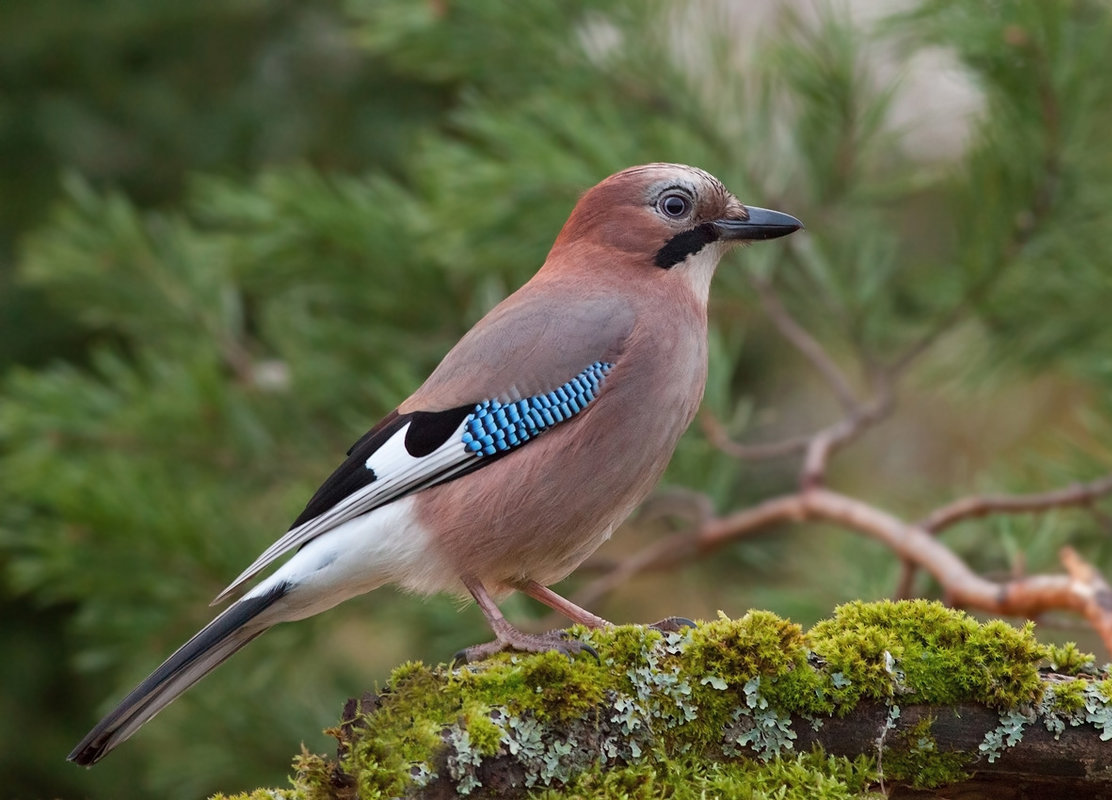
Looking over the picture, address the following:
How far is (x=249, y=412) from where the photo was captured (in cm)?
459

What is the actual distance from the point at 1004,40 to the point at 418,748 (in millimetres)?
2912

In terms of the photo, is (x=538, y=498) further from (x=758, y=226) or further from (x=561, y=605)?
(x=758, y=226)

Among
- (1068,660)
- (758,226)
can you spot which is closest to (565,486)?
(758,226)

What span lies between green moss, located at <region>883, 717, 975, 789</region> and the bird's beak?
1.56 metres

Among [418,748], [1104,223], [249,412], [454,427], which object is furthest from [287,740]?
[1104,223]

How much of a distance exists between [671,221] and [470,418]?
2.87 feet

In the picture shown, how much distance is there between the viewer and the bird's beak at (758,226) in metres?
3.43

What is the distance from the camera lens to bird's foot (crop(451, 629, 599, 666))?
242cm

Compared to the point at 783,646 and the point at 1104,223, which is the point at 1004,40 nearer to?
the point at 1104,223

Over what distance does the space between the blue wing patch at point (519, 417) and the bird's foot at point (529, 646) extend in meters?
0.48

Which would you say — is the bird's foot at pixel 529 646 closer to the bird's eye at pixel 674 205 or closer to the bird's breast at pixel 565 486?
the bird's breast at pixel 565 486

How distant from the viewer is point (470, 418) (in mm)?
3059

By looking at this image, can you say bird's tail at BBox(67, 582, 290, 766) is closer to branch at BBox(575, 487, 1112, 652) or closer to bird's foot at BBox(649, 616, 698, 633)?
bird's foot at BBox(649, 616, 698, 633)

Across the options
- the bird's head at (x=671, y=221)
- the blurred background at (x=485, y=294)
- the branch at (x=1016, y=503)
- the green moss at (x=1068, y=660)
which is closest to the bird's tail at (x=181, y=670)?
the blurred background at (x=485, y=294)
